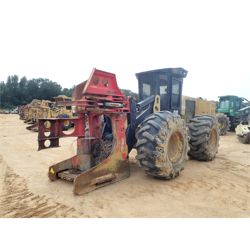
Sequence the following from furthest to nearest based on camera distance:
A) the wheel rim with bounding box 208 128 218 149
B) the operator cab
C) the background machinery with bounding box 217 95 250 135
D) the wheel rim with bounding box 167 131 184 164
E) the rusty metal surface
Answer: the background machinery with bounding box 217 95 250 135, the wheel rim with bounding box 208 128 218 149, the operator cab, the wheel rim with bounding box 167 131 184 164, the rusty metal surface

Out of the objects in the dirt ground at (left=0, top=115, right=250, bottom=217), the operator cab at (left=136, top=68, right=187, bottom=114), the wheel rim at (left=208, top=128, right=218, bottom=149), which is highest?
the operator cab at (left=136, top=68, right=187, bottom=114)

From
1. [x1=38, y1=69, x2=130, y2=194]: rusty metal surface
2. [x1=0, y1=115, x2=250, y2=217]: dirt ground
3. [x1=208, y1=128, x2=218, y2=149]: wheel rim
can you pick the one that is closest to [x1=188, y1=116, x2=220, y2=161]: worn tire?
[x1=208, y1=128, x2=218, y2=149]: wheel rim

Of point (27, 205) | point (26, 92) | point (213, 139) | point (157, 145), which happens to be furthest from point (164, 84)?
point (26, 92)

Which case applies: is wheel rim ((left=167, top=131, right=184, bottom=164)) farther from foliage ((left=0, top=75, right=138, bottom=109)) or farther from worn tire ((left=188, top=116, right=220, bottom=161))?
foliage ((left=0, top=75, right=138, bottom=109))

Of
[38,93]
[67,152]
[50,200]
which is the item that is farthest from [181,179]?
[38,93]

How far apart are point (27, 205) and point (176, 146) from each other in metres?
2.86

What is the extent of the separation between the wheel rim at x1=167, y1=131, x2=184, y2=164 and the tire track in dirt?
226 centimetres

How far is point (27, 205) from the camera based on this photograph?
10.9ft

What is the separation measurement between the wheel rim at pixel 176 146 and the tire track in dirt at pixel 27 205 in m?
2.26

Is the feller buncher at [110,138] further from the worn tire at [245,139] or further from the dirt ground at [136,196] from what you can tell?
the worn tire at [245,139]

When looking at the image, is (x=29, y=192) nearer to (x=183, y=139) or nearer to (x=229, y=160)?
(x=183, y=139)

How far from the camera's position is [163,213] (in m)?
3.09

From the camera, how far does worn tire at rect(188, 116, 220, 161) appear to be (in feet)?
18.8

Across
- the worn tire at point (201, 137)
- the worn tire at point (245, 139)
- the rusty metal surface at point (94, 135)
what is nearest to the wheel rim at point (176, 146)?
the rusty metal surface at point (94, 135)
